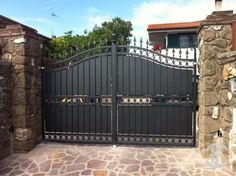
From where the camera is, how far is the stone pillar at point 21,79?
5.11 meters

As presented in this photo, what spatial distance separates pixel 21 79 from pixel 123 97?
88.0 inches

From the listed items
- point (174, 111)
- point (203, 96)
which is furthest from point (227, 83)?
point (174, 111)

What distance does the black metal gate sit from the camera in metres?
5.37

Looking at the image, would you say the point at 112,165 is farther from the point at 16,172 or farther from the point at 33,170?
the point at 16,172

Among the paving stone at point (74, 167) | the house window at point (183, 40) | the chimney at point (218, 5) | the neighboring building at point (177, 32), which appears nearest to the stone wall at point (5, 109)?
the paving stone at point (74, 167)

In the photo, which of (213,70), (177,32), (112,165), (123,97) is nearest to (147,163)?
(112,165)

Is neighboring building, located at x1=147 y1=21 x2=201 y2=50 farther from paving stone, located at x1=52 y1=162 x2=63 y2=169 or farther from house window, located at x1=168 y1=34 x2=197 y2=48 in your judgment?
paving stone, located at x1=52 y1=162 x2=63 y2=169

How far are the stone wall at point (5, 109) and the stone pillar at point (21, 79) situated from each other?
0.35 feet

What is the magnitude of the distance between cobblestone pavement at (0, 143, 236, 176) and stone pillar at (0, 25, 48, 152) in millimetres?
382

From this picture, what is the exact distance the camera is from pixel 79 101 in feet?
18.7

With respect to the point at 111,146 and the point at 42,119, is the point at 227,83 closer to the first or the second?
the point at 111,146

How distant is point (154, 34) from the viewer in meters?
17.5

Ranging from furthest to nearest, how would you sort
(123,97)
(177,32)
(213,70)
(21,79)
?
(177,32) < (123,97) < (21,79) < (213,70)

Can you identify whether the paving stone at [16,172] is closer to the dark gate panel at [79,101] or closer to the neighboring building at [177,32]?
the dark gate panel at [79,101]
